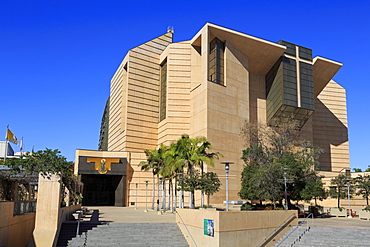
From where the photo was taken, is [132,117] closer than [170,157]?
No

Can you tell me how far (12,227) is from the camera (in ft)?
65.1

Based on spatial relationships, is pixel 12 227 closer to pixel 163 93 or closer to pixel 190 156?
pixel 190 156

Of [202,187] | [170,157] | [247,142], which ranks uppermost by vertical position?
[247,142]

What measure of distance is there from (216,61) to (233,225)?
3862cm

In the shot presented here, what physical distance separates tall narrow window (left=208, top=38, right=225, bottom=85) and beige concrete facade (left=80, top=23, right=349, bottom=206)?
1.22 ft

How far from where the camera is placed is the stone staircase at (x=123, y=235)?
22.3 metres

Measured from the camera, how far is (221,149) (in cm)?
5581

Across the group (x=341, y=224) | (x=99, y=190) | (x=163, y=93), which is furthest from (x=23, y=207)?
(x=163, y=93)

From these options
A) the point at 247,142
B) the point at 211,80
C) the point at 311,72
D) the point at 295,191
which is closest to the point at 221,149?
the point at 247,142

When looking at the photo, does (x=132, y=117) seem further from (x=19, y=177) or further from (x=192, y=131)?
(x=19, y=177)

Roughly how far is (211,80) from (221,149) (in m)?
10.8

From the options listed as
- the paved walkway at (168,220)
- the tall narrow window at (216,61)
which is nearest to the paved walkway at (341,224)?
the paved walkway at (168,220)

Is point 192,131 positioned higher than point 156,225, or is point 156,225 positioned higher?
point 192,131

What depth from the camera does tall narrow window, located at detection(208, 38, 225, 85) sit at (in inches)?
2260
